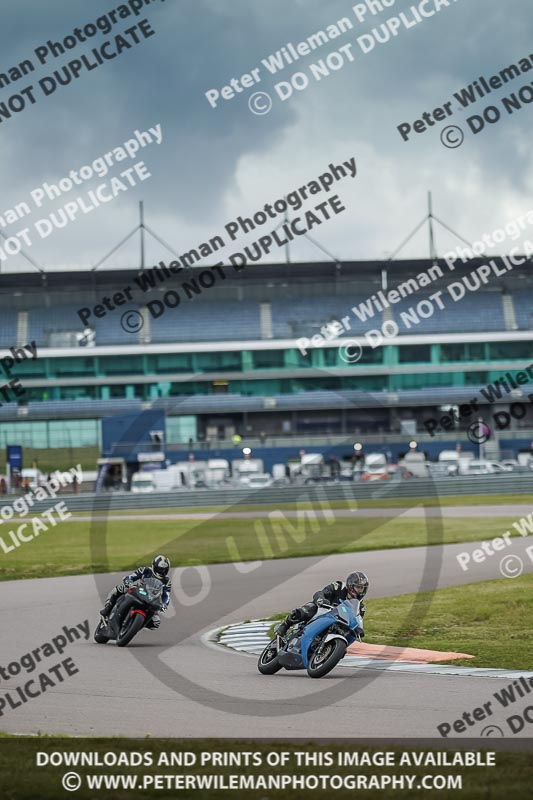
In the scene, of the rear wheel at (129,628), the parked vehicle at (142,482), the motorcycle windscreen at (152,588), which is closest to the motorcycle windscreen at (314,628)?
the motorcycle windscreen at (152,588)

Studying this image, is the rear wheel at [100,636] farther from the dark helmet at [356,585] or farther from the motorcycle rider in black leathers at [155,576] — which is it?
the dark helmet at [356,585]

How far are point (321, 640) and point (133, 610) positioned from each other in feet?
12.0

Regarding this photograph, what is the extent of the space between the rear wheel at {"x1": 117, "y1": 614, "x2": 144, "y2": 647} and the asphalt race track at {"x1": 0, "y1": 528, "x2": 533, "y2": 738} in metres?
0.13

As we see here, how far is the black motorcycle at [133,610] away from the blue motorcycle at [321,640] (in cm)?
278

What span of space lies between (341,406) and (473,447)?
12.7 metres

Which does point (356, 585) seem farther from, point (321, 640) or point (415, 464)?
point (415, 464)

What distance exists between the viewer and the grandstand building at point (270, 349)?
82625 millimetres

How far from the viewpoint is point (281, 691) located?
11.2 metres

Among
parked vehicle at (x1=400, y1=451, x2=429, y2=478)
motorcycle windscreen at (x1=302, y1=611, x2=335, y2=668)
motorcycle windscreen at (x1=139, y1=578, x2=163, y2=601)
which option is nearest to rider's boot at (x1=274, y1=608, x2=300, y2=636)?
motorcycle windscreen at (x1=302, y1=611, x2=335, y2=668)

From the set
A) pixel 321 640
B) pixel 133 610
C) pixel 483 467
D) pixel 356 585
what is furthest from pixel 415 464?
pixel 321 640

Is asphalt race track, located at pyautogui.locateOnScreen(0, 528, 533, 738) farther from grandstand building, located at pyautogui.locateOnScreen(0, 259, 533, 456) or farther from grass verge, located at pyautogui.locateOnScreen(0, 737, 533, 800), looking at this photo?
grandstand building, located at pyautogui.locateOnScreen(0, 259, 533, 456)

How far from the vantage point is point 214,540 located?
34.4m

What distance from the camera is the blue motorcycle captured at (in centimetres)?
1185

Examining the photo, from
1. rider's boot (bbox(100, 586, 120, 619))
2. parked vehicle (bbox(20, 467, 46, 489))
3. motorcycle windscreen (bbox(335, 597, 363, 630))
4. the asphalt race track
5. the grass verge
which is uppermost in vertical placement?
parked vehicle (bbox(20, 467, 46, 489))
